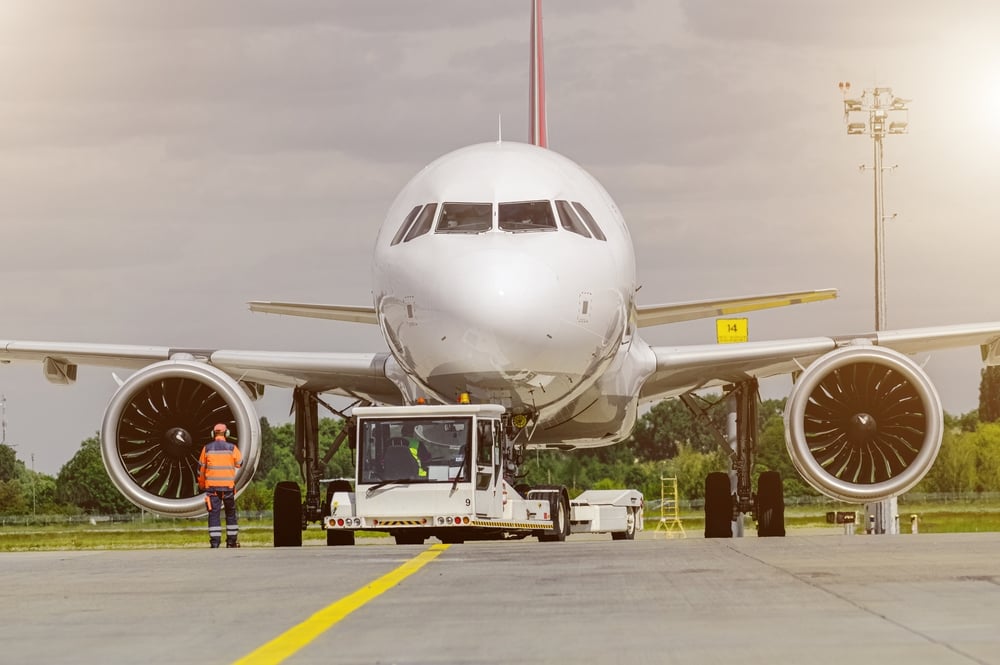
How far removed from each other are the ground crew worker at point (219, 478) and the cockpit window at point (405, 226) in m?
3.36

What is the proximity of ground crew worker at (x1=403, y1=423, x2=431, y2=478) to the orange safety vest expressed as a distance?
268 cm

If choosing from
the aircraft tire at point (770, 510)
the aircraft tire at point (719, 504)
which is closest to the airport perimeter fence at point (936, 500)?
the aircraft tire at point (719, 504)

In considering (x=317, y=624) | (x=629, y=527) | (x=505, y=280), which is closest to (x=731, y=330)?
(x=629, y=527)

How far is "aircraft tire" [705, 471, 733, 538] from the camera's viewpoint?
924 inches

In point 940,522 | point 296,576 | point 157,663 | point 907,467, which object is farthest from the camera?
point 940,522

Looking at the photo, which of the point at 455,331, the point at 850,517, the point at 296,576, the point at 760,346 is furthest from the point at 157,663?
the point at 850,517

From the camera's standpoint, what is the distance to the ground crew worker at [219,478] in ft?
65.0

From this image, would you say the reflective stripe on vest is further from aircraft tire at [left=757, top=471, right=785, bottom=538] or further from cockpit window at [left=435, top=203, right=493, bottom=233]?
aircraft tire at [left=757, top=471, right=785, bottom=538]

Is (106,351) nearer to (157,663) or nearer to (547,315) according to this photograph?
(547,315)

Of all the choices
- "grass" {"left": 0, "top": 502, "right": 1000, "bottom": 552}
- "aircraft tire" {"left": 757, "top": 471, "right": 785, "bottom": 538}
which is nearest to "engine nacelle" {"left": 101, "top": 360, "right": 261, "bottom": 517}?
"aircraft tire" {"left": 757, "top": 471, "right": 785, "bottom": 538}

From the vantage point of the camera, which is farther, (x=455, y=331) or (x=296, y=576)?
(x=455, y=331)

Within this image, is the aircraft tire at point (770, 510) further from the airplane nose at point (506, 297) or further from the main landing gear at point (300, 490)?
the airplane nose at point (506, 297)

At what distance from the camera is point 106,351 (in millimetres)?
22219

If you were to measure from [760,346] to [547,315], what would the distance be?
5606 mm
